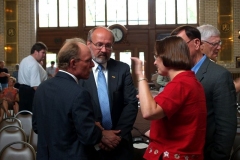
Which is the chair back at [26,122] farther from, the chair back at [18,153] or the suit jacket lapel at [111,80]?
the suit jacket lapel at [111,80]

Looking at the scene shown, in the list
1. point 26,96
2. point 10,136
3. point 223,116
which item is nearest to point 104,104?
point 223,116

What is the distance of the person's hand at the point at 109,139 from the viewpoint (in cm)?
317

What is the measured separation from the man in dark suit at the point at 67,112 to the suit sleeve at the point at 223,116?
716 millimetres

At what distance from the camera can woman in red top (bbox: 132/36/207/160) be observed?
2322 millimetres

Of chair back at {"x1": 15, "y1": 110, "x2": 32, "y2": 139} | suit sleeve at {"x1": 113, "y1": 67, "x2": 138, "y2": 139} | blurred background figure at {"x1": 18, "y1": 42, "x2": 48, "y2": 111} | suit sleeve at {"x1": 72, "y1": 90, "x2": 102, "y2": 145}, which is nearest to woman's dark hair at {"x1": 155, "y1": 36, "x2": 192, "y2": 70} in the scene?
suit sleeve at {"x1": 72, "y1": 90, "x2": 102, "y2": 145}

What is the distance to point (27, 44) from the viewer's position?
20.5 meters

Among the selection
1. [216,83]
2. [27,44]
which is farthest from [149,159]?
[27,44]

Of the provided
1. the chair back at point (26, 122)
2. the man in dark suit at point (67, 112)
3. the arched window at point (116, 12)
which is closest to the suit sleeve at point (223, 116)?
the man in dark suit at point (67, 112)

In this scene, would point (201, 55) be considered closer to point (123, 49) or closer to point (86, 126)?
point (86, 126)

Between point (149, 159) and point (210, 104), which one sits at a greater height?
point (210, 104)

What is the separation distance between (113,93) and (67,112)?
2.46 ft

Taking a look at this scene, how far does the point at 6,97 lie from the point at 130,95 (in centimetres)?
935

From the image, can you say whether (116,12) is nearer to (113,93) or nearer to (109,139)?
(113,93)

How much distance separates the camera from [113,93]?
3402mm
